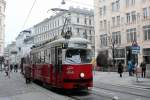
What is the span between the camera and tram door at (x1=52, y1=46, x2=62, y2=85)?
20.2 meters

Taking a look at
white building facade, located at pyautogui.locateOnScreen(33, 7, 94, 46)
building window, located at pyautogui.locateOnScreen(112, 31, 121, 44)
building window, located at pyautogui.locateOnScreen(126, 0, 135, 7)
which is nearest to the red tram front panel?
building window, located at pyautogui.locateOnScreen(126, 0, 135, 7)

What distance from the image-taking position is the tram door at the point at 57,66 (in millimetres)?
20203

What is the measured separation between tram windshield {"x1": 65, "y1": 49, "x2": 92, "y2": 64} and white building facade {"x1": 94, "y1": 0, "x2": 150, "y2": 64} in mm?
40138

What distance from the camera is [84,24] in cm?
10569

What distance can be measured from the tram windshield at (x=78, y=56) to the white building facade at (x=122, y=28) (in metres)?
40.1

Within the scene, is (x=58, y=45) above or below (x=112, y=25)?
below

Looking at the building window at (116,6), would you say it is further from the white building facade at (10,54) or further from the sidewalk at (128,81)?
the sidewalk at (128,81)

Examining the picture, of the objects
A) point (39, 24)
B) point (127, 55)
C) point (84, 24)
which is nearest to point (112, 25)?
point (127, 55)

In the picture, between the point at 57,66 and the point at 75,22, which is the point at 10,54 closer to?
the point at 75,22

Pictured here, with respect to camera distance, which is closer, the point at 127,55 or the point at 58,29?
the point at 127,55

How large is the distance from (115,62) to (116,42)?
4.29 meters

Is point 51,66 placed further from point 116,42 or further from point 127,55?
point 116,42

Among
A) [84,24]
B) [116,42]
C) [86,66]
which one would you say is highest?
[84,24]

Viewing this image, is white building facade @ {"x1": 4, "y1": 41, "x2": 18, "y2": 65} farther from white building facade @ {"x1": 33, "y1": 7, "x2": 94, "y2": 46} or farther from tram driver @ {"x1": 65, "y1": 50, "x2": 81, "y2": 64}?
tram driver @ {"x1": 65, "y1": 50, "x2": 81, "y2": 64}
